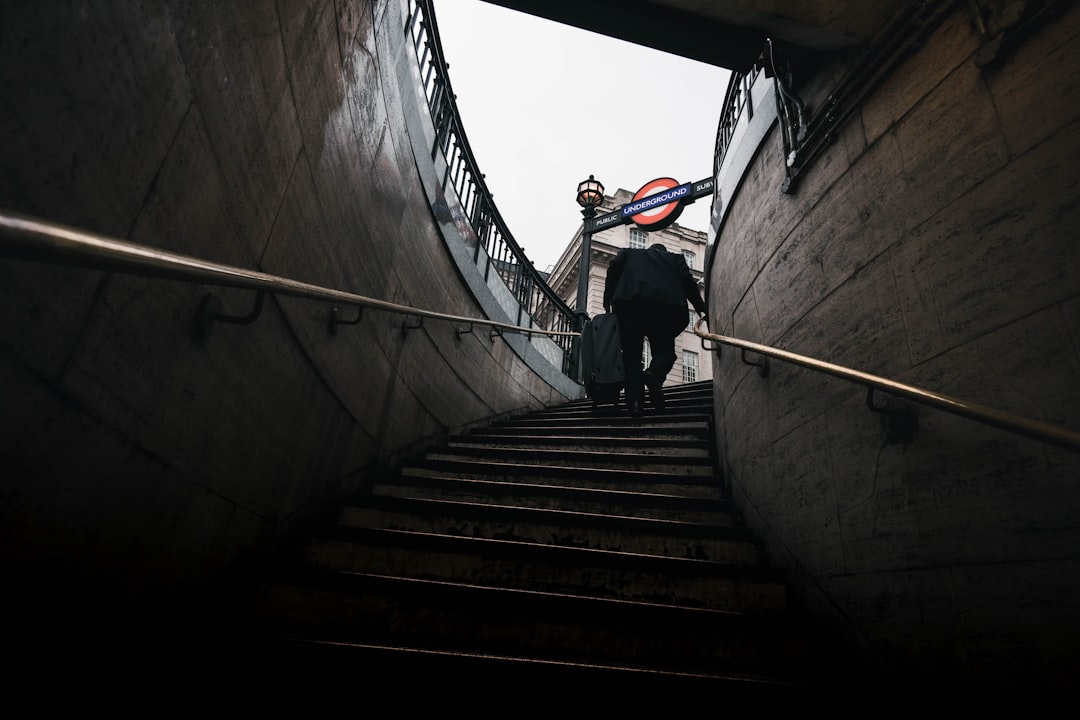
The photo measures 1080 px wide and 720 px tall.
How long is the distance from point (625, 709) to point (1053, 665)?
117cm

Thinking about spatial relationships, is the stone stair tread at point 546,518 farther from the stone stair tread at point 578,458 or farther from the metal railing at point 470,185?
the metal railing at point 470,185

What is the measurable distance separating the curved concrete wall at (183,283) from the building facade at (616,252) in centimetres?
2149

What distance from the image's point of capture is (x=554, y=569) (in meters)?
2.41

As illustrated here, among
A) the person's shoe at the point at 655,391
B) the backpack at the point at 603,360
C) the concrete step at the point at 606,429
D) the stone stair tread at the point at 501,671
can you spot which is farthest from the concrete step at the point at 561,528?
the backpack at the point at 603,360

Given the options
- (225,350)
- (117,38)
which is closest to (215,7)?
(117,38)

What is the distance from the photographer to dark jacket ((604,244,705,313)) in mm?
4496

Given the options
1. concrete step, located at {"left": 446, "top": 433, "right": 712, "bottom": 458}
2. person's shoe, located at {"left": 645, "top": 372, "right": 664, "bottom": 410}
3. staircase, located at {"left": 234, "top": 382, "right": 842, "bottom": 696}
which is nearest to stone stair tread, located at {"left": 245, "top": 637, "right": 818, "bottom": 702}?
staircase, located at {"left": 234, "top": 382, "right": 842, "bottom": 696}

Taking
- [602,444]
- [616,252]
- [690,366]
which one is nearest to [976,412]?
[602,444]

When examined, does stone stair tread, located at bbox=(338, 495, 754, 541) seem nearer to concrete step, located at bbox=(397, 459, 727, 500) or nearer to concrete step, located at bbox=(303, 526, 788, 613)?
concrete step, located at bbox=(303, 526, 788, 613)

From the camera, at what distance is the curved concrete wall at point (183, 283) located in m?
1.17

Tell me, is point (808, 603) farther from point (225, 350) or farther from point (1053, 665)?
point (225, 350)

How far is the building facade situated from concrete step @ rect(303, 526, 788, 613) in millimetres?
21977

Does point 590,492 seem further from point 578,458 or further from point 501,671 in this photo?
point 501,671

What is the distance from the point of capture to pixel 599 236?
85.8 ft
